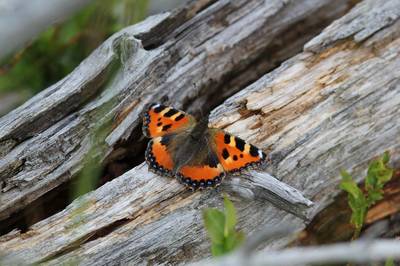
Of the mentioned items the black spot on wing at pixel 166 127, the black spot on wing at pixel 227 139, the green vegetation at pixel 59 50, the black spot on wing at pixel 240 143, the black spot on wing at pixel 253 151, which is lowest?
the black spot on wing at pixel 253 151

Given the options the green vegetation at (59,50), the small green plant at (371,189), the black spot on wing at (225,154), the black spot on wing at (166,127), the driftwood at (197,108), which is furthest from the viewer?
the green vegetation at (59,50)

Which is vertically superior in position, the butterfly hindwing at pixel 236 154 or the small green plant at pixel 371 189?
the butterfly hindwing at pixel 236 154

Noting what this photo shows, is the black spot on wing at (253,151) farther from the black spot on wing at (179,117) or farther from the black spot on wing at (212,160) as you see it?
the black spot on wing at (179,117)

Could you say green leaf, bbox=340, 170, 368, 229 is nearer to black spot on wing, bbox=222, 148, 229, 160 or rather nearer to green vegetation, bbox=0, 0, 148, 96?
black spot on wing, bbox=222, 148, 229, 160

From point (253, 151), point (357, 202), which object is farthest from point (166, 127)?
point (357, 202)

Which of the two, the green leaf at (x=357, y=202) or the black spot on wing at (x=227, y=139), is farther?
the black spot on wing at (x=227, y=139)

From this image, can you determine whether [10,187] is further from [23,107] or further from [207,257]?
[207,257]

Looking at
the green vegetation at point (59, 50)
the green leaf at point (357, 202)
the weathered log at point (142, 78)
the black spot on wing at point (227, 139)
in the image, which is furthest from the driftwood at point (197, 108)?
the green vegetation at point (59, 50)

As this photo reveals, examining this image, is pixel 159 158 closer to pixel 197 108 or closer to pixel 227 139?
pixel 227 139
